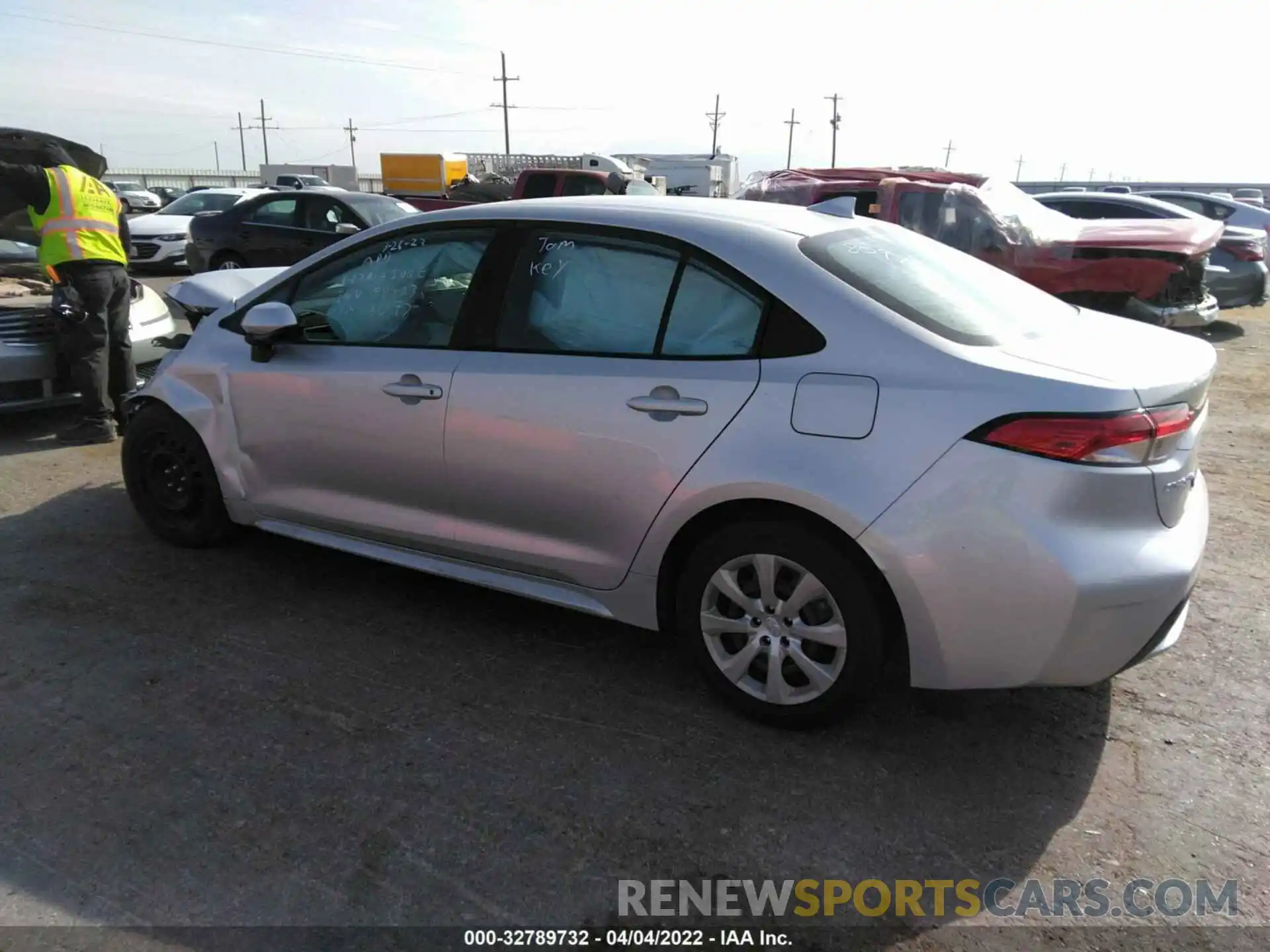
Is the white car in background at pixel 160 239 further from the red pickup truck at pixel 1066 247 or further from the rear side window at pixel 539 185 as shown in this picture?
the red pickup truck at pixel 1066 247

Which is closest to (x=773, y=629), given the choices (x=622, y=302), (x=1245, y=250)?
(x=622, y=302)

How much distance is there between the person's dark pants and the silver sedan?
2.57 metres

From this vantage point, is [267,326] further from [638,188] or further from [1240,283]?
[638,188]

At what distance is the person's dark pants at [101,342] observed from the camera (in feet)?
19.9

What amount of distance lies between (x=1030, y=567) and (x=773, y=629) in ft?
2.55

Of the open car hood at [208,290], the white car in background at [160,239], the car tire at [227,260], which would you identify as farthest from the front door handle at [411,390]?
the white car in background at [160,239]

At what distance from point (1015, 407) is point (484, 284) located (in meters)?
1.91

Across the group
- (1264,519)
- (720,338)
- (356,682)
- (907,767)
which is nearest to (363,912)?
(356,682)

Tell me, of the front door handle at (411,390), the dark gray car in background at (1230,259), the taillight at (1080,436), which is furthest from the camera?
the dark gray car in background at (1230,259)

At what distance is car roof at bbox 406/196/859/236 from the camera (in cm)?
322

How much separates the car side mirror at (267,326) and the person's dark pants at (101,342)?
2.80 m

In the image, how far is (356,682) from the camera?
3.36m

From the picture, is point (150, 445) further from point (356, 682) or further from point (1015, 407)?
point (1015, 407)

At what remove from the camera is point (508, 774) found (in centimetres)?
286
